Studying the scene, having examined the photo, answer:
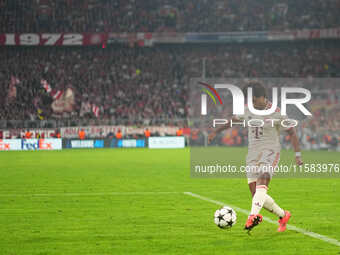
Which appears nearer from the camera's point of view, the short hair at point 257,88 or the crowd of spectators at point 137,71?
the short hair at point 257,88

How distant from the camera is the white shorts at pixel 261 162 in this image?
28.9 ft

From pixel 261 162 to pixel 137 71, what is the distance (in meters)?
47.3

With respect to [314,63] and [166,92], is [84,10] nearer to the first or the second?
[166,92]

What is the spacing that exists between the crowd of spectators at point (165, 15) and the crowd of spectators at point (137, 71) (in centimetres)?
222

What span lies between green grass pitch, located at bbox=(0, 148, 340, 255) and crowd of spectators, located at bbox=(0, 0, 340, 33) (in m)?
39.0

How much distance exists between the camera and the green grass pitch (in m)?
7.88

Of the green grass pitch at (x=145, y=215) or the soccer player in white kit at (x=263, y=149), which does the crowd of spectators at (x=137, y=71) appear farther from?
the soccer player in white kit at (x=263, y=149)

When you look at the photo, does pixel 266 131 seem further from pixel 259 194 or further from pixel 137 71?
pixel 137 71

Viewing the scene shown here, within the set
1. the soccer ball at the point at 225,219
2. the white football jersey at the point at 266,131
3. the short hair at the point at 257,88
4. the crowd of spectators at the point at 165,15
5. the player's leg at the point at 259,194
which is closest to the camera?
the player's leg at the point at 259,194

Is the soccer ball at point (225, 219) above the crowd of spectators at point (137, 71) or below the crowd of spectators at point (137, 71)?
below

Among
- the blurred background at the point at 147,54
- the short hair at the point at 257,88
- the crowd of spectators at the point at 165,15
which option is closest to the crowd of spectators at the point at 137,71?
the blurred background at the point at 147,54

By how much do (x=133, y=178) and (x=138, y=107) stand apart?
3145 cm

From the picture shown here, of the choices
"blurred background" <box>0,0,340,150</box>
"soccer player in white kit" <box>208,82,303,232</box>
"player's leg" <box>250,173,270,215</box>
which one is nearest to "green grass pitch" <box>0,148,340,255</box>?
"player's leg" <box>250,173,270,215</box>

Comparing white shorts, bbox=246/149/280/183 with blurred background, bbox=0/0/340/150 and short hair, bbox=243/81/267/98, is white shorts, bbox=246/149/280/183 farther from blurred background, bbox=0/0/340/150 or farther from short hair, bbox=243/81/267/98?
blurred background, bbox=0/0/340/150
